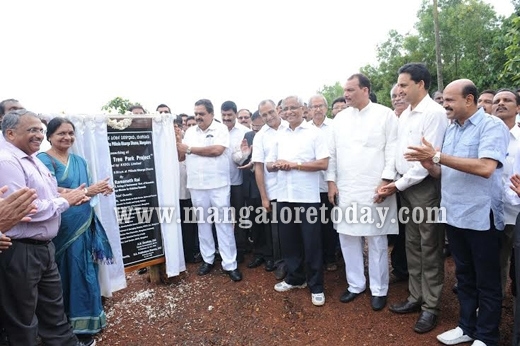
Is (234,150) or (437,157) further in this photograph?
(234,150)

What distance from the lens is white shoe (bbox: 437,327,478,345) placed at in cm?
291

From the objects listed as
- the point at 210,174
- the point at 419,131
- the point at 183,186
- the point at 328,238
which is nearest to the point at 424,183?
the point at 419,131

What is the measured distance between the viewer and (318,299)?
374cm

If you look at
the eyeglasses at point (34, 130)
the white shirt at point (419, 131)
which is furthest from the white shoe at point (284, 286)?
the eyeglasses at point (34, 130)

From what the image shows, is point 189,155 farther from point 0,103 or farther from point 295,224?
point 0,103

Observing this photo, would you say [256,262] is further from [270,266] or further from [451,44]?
[451,44]

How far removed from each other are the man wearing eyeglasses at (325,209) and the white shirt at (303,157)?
26.0 inches

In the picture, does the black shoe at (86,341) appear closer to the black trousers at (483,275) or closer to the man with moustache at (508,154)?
the black trousers at (483,275)

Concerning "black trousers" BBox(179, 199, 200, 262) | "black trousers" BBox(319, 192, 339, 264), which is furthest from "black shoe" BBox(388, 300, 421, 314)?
"black trousers" BBox(179, 199, 200, 262)

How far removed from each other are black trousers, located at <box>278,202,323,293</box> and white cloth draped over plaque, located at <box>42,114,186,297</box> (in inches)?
54.0

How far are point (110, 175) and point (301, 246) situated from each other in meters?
2.28

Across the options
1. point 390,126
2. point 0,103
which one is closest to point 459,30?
point 390,126

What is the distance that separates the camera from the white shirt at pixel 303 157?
3.77 metres

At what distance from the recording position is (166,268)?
432 cm
